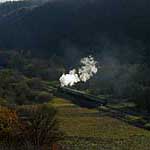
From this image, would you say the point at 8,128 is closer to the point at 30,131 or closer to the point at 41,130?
the point at 30,131

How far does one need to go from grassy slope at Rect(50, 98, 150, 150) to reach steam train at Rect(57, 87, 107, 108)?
4.60 m

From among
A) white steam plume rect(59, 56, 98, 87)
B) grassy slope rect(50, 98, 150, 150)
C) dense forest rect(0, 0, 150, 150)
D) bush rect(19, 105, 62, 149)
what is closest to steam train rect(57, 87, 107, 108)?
dense forest rect(0, 0, 150, 150)

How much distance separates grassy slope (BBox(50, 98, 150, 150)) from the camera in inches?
1769

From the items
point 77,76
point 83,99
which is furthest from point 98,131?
point 77,76


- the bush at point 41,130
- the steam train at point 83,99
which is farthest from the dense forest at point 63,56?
the steam train at point 83,99

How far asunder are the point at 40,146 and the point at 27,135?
270 centimetres

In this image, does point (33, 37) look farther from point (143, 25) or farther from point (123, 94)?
point (123, 94)

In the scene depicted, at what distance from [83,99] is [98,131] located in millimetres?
27266

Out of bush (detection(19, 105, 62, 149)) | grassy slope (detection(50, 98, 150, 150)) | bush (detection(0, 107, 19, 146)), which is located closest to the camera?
bush (detection(19, 105, 62, 149))

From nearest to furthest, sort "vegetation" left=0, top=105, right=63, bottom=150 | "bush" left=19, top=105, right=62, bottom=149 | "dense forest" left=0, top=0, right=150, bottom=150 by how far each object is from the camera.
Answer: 1. "vegetation" left=0, top=105, right=63, bottom=150
2. "bush" left=19, top=105, right=62, bottom=149
3. "dense forest" left=0, top=0, right=150, bottom=150

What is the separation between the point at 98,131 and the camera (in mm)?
52906

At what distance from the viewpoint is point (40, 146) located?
130 feet

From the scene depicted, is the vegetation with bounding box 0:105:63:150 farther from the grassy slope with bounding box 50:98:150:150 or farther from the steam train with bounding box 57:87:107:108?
the steam train with bounding box 57:87:107:108

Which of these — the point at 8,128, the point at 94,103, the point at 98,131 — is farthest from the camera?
the point at 94,103
